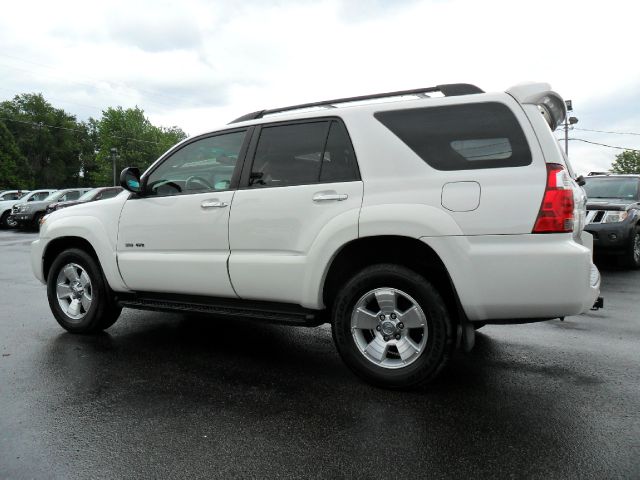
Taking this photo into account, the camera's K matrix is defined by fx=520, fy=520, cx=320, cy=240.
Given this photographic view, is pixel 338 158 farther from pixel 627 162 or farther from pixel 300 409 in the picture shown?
pixel 627 162

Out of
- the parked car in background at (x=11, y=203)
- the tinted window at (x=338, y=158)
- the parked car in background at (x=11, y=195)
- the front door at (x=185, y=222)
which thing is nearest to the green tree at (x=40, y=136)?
the parked car in background at (x=11, y=195)

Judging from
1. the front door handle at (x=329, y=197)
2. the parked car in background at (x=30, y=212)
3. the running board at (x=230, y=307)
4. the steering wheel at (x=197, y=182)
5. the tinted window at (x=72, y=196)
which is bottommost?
the parked car in background at (x=30, y=212)

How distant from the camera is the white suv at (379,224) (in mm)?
3021

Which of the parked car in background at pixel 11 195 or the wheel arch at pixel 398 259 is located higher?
the wheel arch at pixel 398 259

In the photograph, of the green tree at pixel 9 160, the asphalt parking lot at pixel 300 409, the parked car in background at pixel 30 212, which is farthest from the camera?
the green tree at pixel 9 160

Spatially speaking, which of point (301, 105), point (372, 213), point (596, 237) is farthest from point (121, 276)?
point (596, 237)

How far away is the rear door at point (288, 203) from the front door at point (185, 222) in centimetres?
16

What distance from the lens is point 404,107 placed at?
3455 millimetres

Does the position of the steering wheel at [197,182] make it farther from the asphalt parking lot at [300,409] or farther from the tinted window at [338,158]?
the asphalt parking lot at [300,409]

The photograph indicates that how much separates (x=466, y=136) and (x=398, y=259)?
905 mm

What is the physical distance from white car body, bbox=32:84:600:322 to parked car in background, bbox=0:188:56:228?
21.8 m

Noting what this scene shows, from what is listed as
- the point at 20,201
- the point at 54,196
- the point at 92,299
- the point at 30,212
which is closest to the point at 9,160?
the point at 20,201

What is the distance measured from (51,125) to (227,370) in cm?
8053

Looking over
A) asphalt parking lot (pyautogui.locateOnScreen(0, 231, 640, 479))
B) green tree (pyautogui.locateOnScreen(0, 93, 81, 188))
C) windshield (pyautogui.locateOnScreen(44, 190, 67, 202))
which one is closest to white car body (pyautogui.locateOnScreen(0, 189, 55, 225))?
windshield (pyautogui.locateOnScreen(44, 190, 67, 202))
